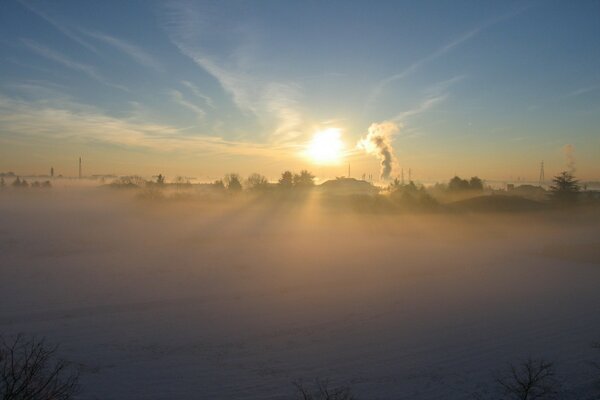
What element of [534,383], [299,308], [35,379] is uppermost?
[35,379]

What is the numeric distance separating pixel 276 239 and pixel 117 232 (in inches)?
678

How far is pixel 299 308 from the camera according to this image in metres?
17.7

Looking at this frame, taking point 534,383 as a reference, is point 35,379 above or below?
above

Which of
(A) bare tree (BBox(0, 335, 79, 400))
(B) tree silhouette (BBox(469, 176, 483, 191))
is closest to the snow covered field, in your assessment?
(A) bare tree (BBox(0, 335, 79, 400))

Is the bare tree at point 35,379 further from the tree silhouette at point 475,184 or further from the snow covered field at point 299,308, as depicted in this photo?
the tree silhouette at point 475,184

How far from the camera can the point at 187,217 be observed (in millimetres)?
54344

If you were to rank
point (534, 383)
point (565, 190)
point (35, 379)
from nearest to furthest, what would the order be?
point (35, 379) → point (534, 383) → point (565, 190)

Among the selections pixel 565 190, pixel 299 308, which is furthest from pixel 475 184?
pixel 299 308

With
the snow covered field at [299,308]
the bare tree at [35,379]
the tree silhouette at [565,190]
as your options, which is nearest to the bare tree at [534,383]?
the snow covered field at [299,308]

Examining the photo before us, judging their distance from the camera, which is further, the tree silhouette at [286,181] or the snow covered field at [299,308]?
the tree silhouette at [286,181]

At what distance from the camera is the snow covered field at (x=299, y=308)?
Result: 11.4 meters

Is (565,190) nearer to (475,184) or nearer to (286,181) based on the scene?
(475,184)

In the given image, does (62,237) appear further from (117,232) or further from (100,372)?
(100,372)

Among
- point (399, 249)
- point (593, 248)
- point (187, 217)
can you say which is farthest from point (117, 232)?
point (593, 248)
